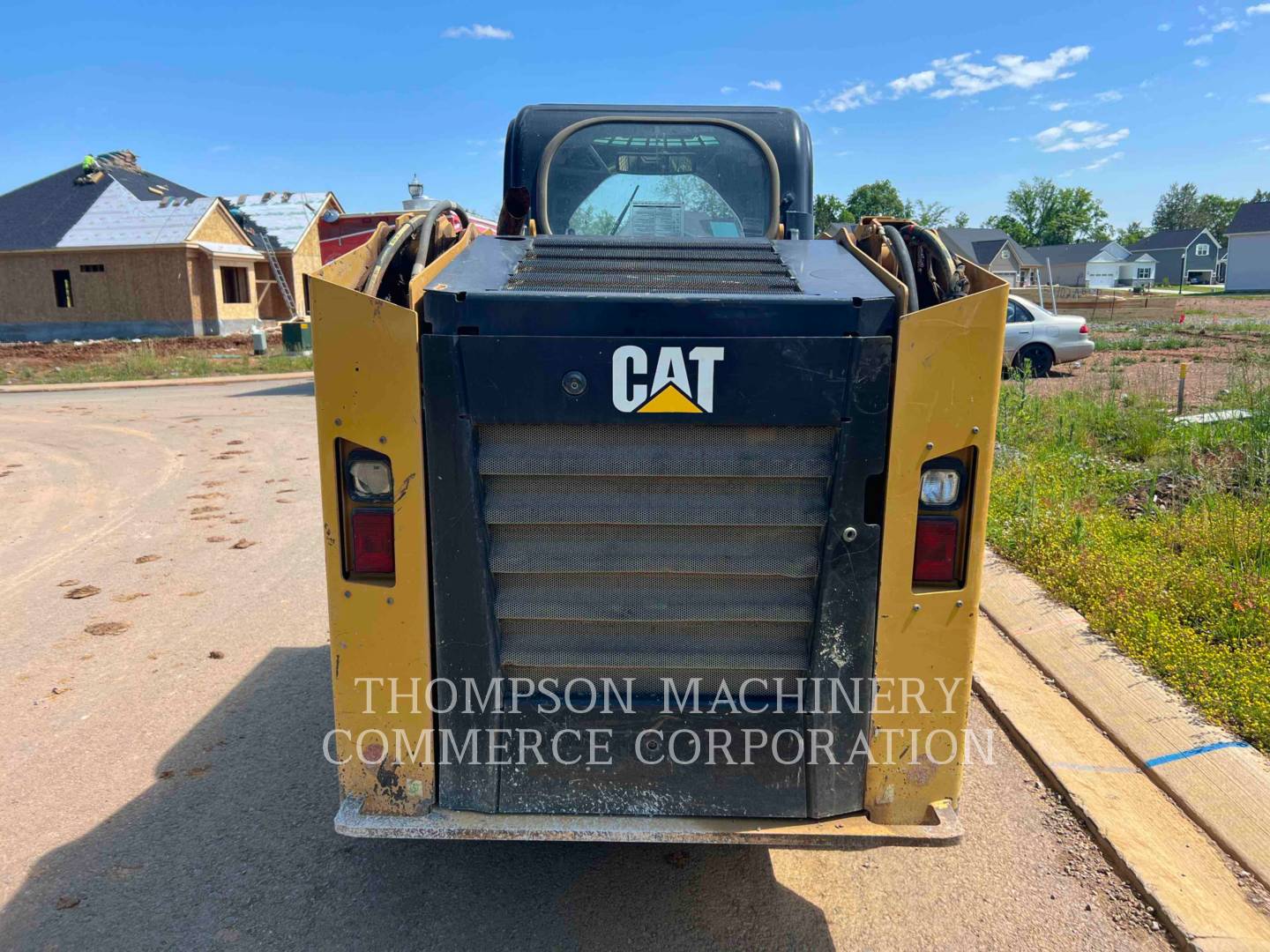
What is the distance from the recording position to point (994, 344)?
2.28m

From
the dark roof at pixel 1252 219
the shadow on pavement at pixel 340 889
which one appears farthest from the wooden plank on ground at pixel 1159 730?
the dark roof at pixel 1252 219

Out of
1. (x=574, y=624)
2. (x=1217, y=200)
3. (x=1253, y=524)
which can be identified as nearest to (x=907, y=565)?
(x=574, y=624)

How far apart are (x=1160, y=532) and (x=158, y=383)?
59.0ft

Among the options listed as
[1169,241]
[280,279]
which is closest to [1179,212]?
[1169,241]

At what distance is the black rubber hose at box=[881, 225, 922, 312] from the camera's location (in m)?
2.38

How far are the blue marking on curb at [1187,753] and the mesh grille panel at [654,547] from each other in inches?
75.0

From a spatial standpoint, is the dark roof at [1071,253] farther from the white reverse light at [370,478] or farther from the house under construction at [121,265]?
the white reverse light at [370,478]

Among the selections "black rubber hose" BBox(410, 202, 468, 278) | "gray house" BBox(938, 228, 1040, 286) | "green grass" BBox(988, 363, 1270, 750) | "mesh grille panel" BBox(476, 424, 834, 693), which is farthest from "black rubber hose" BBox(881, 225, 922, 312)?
"gray house" BBox(938, 228, 1040, 286)

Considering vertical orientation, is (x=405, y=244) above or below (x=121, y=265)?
below

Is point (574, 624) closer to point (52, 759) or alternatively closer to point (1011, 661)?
point (52, 759)

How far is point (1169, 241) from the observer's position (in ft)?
300

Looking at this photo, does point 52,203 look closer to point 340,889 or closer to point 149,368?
point 149,368

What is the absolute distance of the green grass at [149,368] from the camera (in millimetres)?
19031

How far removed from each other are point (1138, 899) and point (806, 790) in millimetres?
1239
